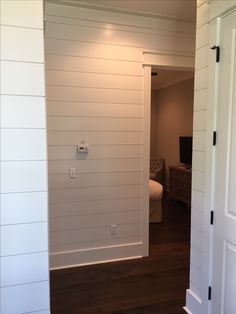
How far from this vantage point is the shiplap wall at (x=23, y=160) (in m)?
1.49

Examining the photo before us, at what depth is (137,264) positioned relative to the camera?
3314 mm

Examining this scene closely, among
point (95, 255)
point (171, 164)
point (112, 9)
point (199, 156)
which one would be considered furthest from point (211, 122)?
point (171, 164)

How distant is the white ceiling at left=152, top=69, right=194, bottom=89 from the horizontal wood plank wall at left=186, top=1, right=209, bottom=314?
365 centimetres

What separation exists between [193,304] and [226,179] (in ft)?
3.84

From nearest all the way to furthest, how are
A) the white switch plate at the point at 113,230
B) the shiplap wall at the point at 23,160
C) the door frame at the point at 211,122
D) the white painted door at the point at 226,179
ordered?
the shiplap wall at the point at 23,160 < the white painted door at the point at 226,179 < the door frame at the point at 211,122 < the white switch plate at the point at 113,230

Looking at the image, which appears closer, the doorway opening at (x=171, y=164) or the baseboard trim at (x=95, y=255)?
the baseboard trim at (x=95, y=255)

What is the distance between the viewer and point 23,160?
155cm

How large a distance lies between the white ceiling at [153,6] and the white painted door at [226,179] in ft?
3.86

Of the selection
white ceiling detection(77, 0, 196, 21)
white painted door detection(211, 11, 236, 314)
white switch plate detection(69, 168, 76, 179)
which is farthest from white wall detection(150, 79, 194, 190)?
white painted door detection(211, 11, 236, 314)

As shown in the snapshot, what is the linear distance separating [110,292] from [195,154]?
1569 millimetres

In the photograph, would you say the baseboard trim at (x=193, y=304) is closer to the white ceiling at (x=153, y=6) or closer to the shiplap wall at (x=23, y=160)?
the shiplap wall at (x=23, y=160)

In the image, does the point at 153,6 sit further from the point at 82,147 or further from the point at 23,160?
the point at 23,160

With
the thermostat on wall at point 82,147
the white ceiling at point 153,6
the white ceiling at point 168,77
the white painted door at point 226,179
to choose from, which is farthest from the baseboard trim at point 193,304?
the white ceiling at point 168,77

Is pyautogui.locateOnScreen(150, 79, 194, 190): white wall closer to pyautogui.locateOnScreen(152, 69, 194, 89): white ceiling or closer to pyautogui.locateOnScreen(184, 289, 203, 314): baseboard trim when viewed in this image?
pyautogui.locateOnScreen(152, 69, 194, 89): white ceiling
